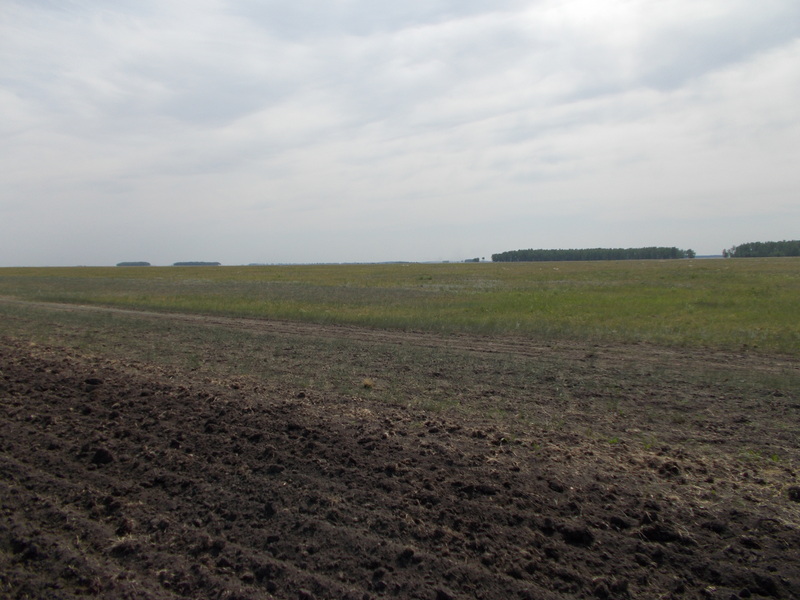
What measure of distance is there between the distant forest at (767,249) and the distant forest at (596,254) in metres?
18.2

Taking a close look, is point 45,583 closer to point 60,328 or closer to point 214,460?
point 214,460

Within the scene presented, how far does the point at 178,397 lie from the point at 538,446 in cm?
491

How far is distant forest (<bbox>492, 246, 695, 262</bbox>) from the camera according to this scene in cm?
17634

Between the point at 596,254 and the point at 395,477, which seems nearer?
the point at 395,477

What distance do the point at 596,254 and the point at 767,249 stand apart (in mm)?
47609

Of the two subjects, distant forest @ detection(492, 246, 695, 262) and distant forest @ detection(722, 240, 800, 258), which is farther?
distant forest @ detection(492, 246, 695, 262)

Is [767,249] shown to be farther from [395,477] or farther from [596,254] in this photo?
[395,477]

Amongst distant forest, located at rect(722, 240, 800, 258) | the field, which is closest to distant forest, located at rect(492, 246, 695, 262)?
distant forest, located at rect(722, 240, 800, 258)

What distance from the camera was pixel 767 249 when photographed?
15912cm

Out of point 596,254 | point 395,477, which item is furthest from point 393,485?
point 596,254

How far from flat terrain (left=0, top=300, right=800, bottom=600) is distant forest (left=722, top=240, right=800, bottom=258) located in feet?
576

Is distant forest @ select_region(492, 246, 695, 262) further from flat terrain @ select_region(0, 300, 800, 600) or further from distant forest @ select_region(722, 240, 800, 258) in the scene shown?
flat terrain @ select_region(0, 300, 800, 600)

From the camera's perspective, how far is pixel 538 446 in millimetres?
5922

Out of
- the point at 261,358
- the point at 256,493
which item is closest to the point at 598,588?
the point at 256,493
